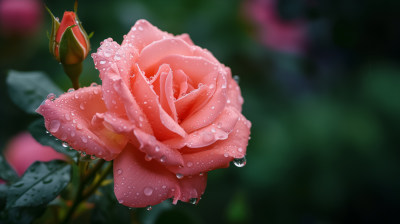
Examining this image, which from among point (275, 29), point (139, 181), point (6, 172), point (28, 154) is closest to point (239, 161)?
point (139, 181)

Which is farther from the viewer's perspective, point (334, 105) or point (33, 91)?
point (334, 105)

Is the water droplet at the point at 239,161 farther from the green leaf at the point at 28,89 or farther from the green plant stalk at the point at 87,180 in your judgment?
the green leaf at the point at 28,89

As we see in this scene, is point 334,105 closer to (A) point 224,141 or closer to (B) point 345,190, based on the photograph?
(B) point 345,190

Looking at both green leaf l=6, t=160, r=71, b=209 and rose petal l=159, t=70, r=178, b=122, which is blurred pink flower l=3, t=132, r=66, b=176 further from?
rose petal l=159, t=70, r=178, b=122

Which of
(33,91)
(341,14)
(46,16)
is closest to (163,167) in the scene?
(33,91)

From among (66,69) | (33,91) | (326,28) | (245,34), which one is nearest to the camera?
(66,69)

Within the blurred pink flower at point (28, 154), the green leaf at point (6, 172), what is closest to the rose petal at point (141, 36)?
the green leaf at point (6, 172)

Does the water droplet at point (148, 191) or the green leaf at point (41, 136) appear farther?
the green leaf at point (41, 136)
